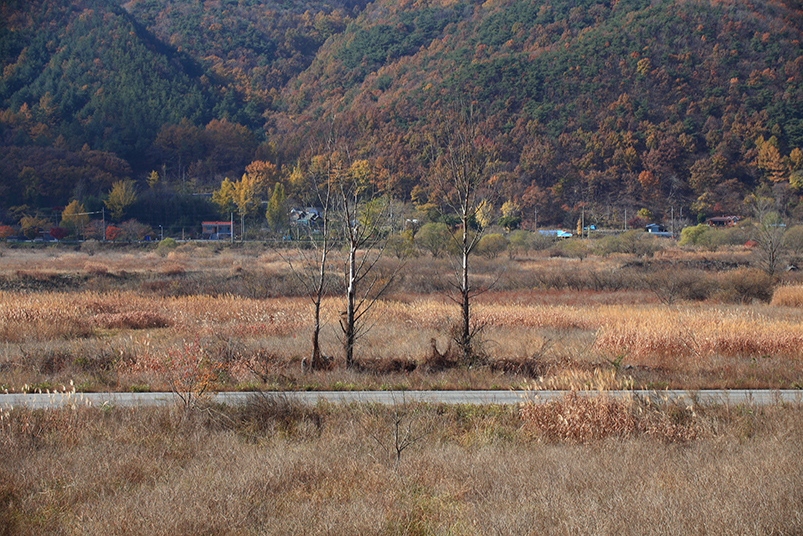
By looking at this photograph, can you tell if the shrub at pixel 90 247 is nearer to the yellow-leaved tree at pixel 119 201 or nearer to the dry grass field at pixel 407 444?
the yellow-leaved tree at pixel 119 201

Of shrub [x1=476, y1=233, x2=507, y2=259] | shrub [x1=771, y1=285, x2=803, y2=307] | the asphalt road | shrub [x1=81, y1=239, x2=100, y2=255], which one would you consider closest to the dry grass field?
the asphalt road

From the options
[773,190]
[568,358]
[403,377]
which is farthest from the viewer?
[773,190]

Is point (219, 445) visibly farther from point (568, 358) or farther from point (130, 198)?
point (130, 198)

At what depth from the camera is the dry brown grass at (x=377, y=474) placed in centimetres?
614

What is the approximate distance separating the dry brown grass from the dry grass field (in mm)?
30

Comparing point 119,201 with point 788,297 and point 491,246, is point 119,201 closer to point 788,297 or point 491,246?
point 491,246

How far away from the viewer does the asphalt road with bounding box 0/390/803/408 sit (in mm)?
10338

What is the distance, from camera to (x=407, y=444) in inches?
322

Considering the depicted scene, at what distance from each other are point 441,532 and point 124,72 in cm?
21390

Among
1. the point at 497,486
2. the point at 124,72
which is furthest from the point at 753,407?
the point at 124,72

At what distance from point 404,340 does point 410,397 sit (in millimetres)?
6733

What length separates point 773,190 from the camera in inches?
4791

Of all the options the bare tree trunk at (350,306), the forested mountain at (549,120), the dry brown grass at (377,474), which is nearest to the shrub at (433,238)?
the bare tree trunk at (350,306)

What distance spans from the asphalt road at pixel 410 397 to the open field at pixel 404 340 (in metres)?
0.42
